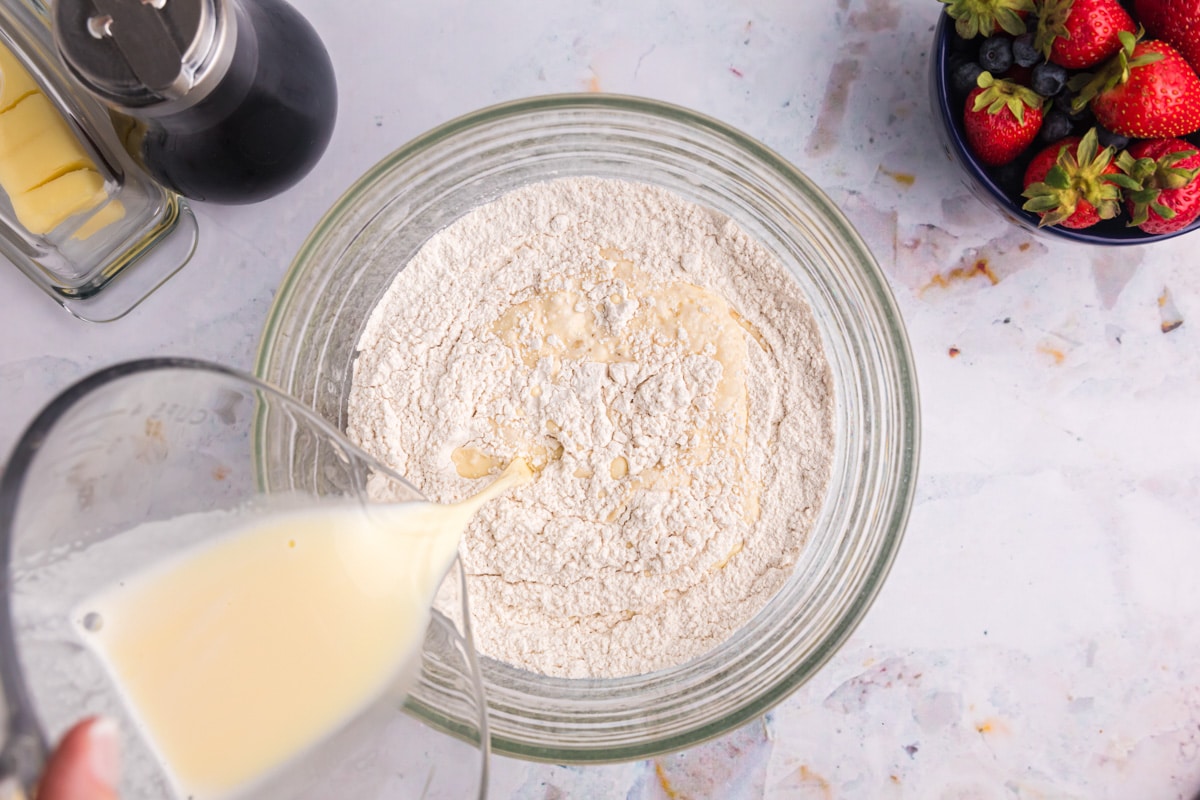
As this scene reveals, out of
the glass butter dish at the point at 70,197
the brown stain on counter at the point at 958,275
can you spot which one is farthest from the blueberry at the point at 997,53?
the glass butter dish at the point at 70,197

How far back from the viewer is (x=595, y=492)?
1.03 meters

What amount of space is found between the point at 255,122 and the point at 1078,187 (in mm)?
984

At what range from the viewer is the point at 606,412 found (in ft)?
3.41

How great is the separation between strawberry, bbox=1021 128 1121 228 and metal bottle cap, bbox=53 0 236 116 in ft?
3.15

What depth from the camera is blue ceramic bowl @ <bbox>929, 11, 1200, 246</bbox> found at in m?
1.06

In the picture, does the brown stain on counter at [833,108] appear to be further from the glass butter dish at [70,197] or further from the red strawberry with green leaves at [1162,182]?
the glass butter dish at [70,197]

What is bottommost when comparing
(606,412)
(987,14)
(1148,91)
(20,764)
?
(606,412)

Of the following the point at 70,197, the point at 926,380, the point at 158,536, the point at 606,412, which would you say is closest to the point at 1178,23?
the point at 926,380

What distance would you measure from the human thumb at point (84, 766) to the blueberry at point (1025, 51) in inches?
46.6

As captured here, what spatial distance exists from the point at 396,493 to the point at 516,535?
6.2 inches

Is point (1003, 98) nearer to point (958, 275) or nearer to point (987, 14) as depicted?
point (987, 14)

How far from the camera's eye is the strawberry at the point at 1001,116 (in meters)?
1.02

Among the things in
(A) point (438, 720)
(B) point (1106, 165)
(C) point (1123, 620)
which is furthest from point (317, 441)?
(C) point (1123, 620)

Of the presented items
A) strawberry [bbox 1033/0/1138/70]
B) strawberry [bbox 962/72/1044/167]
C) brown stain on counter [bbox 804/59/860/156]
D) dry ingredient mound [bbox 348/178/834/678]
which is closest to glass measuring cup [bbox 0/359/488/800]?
dry ingredient mound [bbox 348/178/834/678]
